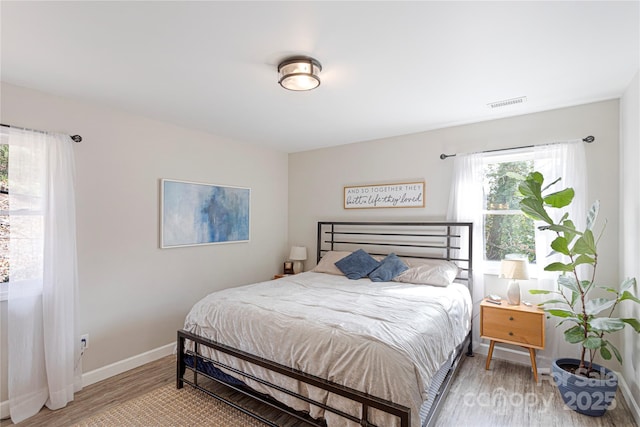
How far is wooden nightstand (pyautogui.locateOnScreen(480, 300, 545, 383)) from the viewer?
280 centimetres

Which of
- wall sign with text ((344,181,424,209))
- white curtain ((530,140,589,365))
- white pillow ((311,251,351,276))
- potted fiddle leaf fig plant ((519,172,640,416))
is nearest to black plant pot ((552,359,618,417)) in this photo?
potted fiddle leaf fig plant ((519,172,640,416))

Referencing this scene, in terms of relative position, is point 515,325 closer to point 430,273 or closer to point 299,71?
point 430,273

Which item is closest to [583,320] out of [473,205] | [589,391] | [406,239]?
[589,391]

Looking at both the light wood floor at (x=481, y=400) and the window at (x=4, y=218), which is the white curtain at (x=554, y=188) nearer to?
the light wood floor at (x=481, y=400)

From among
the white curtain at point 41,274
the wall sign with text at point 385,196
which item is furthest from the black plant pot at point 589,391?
the white curtain at point 41,274

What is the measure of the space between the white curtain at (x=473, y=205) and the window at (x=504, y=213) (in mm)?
125

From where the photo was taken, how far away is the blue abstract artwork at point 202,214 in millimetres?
3447

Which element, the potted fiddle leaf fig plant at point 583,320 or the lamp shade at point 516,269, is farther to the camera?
the lamp shade at point 516,269

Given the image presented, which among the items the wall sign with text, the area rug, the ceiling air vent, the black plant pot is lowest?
the area rug

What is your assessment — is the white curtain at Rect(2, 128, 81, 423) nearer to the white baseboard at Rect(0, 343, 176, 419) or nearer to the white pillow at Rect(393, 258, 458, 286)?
the white baseboard at Rect(0, 343, 176, 419)

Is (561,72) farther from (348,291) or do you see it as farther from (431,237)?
(348,291)

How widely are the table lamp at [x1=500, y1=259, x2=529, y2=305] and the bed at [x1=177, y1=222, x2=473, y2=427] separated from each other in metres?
0.39

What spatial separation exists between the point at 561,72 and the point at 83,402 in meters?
4.47

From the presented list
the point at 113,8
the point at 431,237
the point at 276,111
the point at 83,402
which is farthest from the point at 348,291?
the point at 113,8
